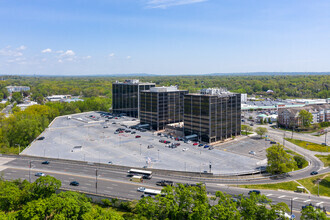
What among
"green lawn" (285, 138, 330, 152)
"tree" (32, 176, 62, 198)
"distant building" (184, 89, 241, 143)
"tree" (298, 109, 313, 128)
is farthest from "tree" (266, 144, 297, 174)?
"tree" (298, 109, 313, 128)

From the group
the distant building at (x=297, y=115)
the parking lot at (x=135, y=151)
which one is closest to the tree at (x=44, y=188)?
the parking lot at (x=135, y=151)

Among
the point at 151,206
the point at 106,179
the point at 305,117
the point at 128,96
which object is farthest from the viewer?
the point at 128,96

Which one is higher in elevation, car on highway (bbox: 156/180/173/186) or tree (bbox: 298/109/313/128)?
tree (bbox: 298/109/313/128)

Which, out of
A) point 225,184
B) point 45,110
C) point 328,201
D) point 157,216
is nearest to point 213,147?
point 225,184

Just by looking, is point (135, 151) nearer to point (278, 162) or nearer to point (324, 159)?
point (278, 162)

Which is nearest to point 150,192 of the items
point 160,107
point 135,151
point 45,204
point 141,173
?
point 141,173

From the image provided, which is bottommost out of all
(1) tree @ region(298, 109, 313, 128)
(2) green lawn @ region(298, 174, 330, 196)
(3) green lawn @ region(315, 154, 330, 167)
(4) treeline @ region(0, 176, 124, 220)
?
(2) green lawn @ region(298, 174, 330, 196)

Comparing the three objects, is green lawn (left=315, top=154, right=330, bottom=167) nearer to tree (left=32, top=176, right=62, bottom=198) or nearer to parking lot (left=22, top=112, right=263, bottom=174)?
parking lot (left=22, top=112, right=263, bottom=174)
